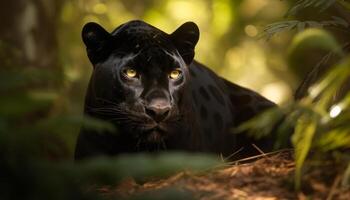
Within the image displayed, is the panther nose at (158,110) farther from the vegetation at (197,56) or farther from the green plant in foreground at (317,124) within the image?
the green plant in foreground at (317,124)

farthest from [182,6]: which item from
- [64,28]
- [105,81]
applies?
[105,81]

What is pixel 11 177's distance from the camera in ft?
7.16

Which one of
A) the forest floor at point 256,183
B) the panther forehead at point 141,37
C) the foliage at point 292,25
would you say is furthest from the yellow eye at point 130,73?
the forest floor at point 256,183

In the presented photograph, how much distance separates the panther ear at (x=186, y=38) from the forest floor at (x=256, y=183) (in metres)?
1.43

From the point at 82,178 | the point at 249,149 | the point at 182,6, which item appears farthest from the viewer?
the point at 182,6

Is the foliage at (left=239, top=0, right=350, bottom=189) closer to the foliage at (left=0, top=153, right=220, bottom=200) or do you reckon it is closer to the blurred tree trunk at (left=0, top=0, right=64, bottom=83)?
the foliage at (left=0, top=153, right=220, bottom=200)

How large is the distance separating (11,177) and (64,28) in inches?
379

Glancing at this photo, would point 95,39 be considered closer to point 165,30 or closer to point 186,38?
point 186,38

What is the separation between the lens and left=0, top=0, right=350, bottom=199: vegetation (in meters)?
2.16

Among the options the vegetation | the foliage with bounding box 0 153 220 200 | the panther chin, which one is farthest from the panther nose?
the foliage with bounding box 0 153 220 200

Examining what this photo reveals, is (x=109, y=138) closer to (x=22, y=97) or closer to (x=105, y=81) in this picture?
(x=105, y=81)

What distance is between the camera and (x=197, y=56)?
13656 millimetres

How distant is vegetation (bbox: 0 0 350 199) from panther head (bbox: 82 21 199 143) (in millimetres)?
384

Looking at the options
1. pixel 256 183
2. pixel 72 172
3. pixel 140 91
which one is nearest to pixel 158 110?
pixel 140 91
